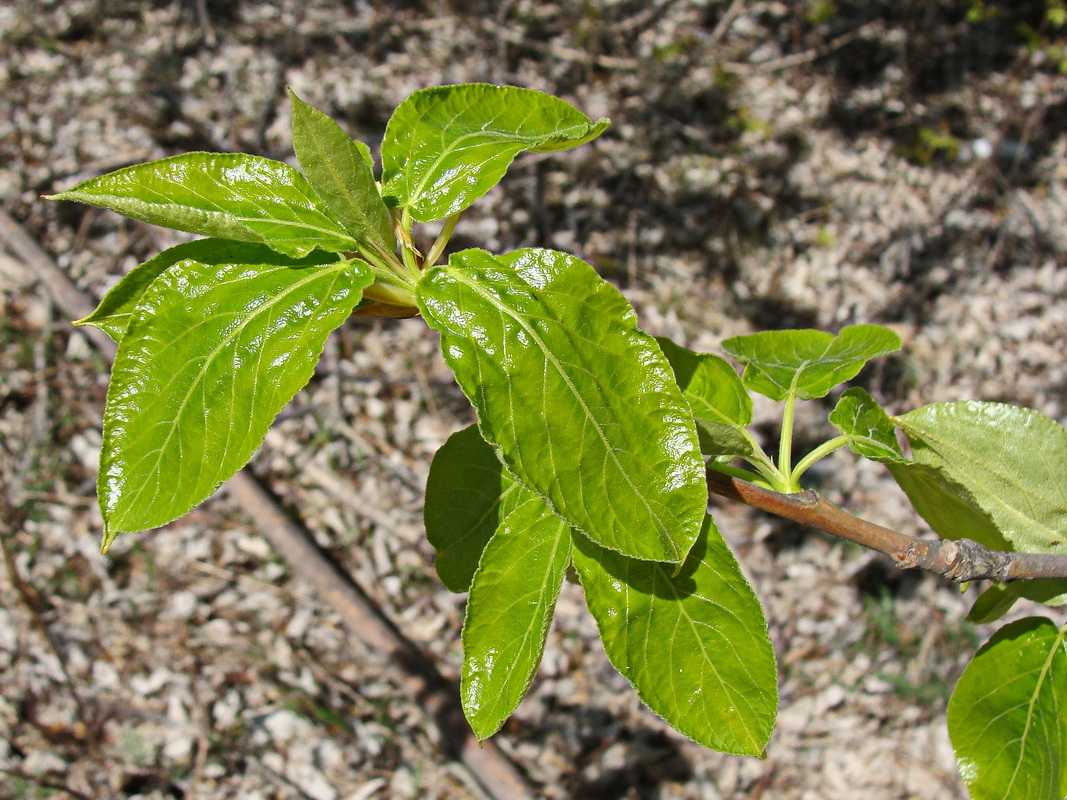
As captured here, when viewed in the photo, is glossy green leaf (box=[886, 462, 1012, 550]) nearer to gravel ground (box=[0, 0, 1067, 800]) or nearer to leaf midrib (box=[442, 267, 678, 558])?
leaf midrib (box=[442, 267, 678, 558])

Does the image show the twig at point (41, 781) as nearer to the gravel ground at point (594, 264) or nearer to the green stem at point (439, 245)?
the gravel ground at point (594, 264)

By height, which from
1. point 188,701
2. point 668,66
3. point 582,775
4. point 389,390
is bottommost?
point 582,775

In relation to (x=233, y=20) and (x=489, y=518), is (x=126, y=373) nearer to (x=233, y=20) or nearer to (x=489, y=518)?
(x=489, y=518)

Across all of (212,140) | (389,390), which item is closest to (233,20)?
(212,140)

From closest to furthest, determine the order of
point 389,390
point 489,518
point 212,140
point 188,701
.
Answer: point 489,518 → point 188,701 → point 389,390 → point 212,140

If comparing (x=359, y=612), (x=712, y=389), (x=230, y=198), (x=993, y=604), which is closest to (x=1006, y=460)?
(x=993, y=604)

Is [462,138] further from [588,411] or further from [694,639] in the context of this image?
[694,639]
